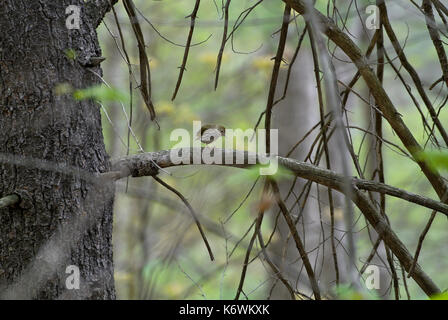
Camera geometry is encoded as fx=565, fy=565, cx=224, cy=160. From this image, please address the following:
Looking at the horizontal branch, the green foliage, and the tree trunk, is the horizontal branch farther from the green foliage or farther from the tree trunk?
the green foliage

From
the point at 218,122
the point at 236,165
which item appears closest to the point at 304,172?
the point at 236,165

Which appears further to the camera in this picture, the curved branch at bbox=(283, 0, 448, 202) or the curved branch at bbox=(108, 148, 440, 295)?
the curved branch at bbox=(283, 0, 448, 202)

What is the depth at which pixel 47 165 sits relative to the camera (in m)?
1.57

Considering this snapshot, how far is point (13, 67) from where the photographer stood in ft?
5.30

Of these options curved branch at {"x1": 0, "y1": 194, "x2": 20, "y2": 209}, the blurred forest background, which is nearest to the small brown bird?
curved branch at {"x1": 0, "y1": 194, "x2": 20, "y2": 209}

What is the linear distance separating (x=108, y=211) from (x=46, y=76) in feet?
1.43

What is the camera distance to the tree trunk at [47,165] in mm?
1570

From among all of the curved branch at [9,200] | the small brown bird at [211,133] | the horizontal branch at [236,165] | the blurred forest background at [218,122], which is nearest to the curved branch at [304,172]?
the horizontal branch at [236,165]

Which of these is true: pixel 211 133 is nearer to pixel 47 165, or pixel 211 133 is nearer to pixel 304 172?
pixel 304 172

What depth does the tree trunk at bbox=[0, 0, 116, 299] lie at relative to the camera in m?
1.57

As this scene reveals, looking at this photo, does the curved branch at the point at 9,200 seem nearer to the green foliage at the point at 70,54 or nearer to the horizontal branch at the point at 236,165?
the horizontal branch at the point at 236,165
